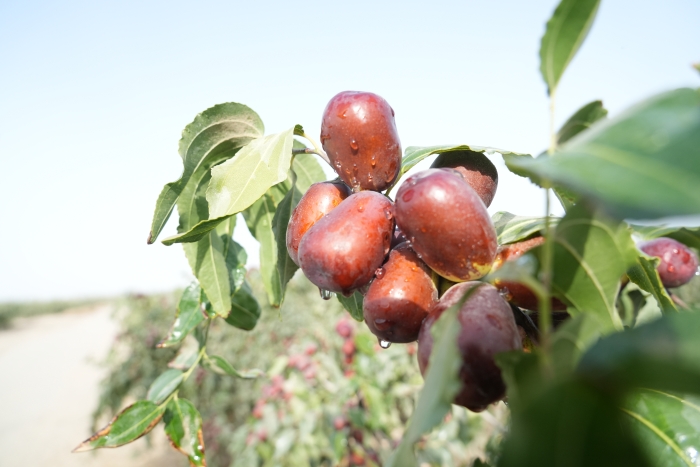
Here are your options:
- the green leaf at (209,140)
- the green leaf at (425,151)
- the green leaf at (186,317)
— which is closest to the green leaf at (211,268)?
the green leaf at (209,140)

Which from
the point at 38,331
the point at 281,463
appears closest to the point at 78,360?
the point at 38,331

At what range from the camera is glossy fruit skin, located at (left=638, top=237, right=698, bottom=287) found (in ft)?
4.57

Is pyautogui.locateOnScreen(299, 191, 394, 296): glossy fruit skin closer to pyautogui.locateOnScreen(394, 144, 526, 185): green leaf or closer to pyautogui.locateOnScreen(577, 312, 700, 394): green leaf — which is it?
pyautogui.locateOnScreen(394, 144, 526, 185): green leaf

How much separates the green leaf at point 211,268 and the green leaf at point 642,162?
3.20ft

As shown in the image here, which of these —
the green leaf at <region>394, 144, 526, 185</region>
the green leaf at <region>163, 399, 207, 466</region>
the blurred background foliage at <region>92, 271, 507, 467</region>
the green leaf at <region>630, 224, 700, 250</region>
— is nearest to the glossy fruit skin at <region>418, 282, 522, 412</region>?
the green leaf at <region>394, 144, 526, 185</region>

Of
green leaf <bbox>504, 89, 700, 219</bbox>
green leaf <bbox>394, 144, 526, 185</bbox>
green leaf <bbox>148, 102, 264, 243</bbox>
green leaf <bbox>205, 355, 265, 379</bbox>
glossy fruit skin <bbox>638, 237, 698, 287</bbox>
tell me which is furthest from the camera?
green leaf <bbox>205, 355, 265, 379</bbox>

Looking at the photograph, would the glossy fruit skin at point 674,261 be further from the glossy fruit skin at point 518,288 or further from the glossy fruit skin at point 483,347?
the glossy fruit skin at point 483,347

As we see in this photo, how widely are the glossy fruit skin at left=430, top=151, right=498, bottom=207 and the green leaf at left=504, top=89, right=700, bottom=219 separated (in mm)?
537

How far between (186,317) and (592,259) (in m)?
1.42

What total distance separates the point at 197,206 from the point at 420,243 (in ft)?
2.08

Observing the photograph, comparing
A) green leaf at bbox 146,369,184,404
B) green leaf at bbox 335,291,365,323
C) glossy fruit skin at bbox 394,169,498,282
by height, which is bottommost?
green leaf at bbox 146,369,184,404

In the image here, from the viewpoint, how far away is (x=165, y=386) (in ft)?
5.54

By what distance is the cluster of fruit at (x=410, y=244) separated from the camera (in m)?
0.71

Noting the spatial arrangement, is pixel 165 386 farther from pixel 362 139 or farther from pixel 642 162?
pixel 642 162
